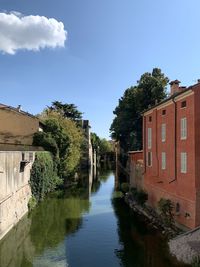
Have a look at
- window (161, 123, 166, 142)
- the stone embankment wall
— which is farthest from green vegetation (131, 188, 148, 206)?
the stone embankment wall

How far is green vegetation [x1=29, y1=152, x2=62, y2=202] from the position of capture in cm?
4016

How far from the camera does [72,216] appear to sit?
34.2 metres

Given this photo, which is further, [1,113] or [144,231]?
[1,113]

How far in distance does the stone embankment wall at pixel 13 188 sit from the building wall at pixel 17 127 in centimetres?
1498

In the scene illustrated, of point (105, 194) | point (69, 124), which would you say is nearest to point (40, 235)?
point (105, 194)

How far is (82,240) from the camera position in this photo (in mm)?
25906

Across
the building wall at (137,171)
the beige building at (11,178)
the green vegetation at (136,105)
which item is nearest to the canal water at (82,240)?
the beige building at (11,178)

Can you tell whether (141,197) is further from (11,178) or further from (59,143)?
(59,143)

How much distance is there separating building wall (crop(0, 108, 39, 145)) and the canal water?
15176 mm

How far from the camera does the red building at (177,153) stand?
25500 mm

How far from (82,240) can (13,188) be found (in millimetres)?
7321

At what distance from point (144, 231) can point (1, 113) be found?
29197mm

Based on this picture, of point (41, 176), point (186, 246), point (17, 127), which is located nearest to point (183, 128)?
point (186, 246)

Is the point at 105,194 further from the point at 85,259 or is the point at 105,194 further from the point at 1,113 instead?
the point at 85,259
